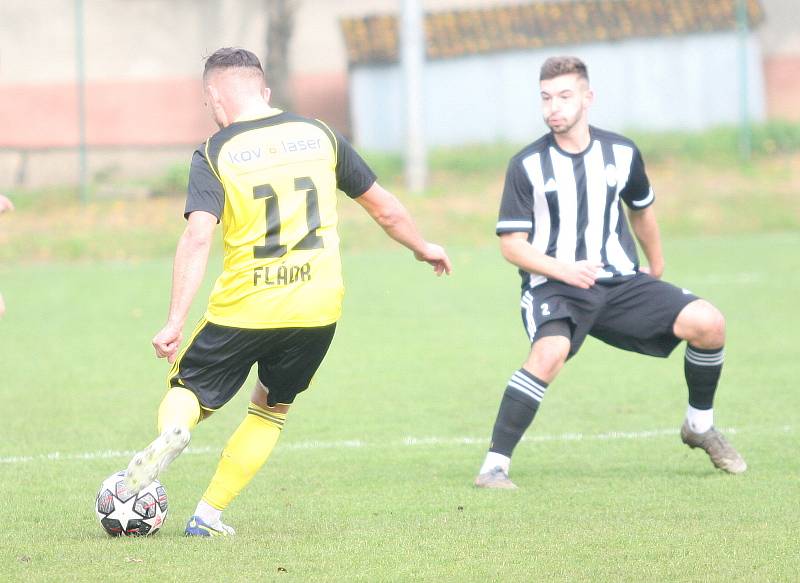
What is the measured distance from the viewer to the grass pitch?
4.80 meters

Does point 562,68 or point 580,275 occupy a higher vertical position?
point 562,68

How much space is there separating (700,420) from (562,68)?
5.95 ft

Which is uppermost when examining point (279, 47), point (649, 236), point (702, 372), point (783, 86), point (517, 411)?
point (279, 47)

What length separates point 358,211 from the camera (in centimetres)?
1961

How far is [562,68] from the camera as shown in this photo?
20.8ft

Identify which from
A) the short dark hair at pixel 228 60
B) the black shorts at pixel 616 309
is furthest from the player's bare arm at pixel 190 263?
the black shorts at pixel 616 309

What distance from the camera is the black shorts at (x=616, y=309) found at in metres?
6.35

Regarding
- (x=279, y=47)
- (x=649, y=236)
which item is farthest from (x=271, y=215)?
(x=279, y=47)

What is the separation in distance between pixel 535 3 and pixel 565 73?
1758 cm

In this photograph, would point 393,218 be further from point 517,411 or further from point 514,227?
point 517,411

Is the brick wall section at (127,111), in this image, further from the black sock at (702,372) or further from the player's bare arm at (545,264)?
the black sock at (702,372)

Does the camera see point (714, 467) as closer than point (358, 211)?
Yes

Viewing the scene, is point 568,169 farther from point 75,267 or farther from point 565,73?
point 75,267

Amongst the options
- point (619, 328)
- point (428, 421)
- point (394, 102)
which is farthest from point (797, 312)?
point (394, 102)
